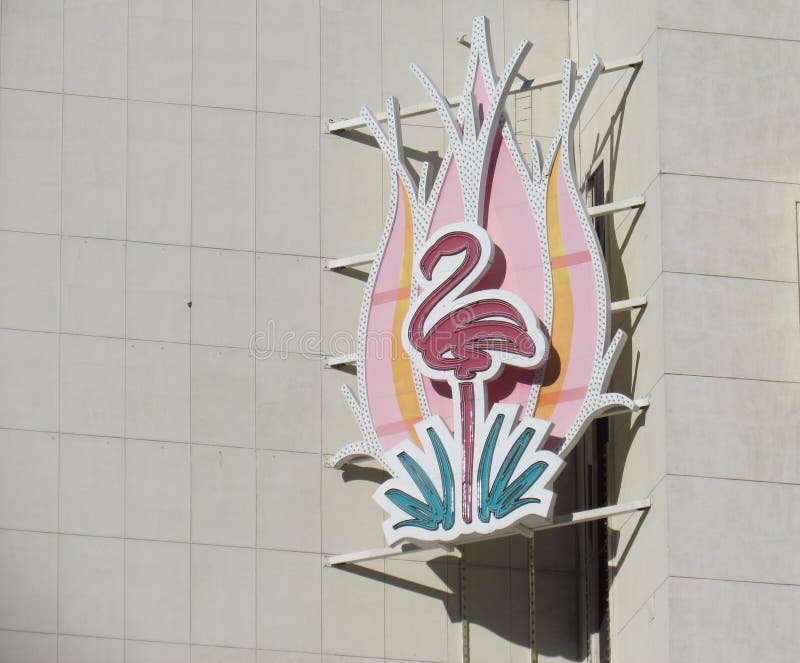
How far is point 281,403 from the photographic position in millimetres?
28094

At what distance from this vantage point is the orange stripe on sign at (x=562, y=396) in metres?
25.6

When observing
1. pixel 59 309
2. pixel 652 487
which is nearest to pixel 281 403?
pixel 59 309

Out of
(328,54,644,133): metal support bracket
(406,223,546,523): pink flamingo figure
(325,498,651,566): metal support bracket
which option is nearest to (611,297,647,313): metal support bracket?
(406,223,546,523): pink flamingo figure

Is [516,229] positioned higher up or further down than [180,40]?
further down

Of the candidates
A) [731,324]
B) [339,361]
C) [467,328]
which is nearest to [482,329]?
[467,328]

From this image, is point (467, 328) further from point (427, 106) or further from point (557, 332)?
point (427, 106)

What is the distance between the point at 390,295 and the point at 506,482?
3.55m

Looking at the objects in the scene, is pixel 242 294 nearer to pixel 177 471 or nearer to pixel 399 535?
pixel 177 471

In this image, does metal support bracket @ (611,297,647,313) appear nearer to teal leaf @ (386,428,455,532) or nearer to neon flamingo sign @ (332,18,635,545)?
neon flamingo sign @ (332,18,635,545)

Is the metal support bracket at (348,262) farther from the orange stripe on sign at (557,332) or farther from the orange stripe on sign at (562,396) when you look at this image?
the orange stripe on sign at (562,396)

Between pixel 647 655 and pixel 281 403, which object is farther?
pixel 281 403

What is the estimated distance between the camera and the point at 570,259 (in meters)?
26.2

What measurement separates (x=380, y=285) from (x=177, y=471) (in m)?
3.95

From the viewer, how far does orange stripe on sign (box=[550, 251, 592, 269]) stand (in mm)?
26094
